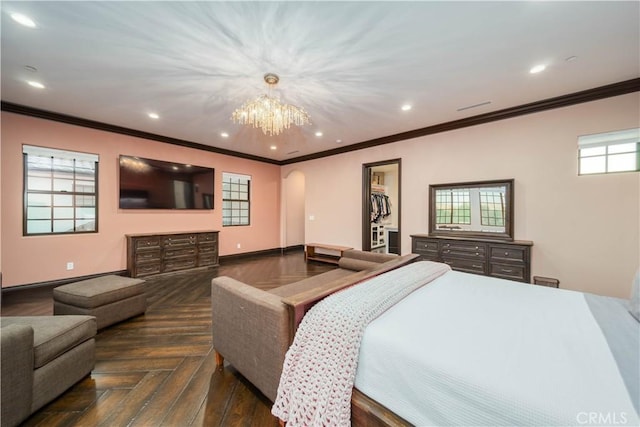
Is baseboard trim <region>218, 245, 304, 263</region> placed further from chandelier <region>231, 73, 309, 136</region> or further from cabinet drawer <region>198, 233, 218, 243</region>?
chandelier <region>231, 73, 309, 136</region>

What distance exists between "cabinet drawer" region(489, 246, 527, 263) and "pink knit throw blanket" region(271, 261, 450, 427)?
9.41ft

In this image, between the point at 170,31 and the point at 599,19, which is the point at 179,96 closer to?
the point at 170,31

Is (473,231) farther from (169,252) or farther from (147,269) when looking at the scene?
(147,269)

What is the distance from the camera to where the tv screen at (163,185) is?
171 inches

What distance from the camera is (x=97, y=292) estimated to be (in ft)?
7.70

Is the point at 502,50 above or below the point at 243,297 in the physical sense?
above

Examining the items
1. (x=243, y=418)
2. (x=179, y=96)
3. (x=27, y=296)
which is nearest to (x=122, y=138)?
(x=179, y=96)

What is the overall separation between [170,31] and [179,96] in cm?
128

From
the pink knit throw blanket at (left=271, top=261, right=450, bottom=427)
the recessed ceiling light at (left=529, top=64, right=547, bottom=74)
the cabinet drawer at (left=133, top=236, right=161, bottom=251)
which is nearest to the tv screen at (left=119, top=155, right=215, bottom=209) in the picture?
the cabinet drawer at (left=133, top=236, right=161, bottom=251)

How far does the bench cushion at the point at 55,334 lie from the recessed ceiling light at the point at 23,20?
227cm

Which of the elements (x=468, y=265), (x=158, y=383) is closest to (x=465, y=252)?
(x=468, y=265)

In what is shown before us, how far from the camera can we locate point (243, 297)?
1566mm

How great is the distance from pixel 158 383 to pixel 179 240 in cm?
346

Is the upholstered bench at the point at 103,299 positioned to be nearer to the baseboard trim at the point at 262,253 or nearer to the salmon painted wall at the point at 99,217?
the salmon painted wall at the point at 99,217
